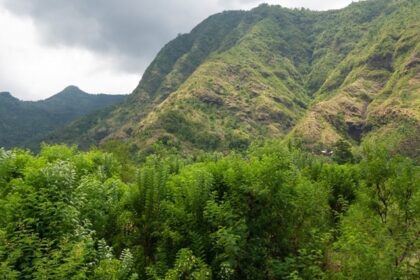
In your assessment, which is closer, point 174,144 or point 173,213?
point 173,213

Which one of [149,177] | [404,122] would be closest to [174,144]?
[404,122]

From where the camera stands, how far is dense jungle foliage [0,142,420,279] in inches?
496

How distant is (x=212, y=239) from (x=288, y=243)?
128 inches

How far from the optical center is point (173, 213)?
56.6 ft

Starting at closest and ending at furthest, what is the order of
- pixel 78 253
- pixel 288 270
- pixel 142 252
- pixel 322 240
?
pixel 78 253, pixel 288 270, pixel 322 240, pixel 142 252

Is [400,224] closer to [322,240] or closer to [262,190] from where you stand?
[322,240]

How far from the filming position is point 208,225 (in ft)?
54.0

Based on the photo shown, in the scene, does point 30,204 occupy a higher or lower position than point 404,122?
higher

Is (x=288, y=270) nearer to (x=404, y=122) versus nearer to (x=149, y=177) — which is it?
(x=149, y=177)

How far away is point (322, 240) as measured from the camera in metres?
→ 16.5

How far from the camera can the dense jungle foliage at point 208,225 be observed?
496 inches

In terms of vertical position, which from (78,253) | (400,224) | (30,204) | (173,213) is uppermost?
(30,204)

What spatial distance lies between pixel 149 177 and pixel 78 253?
7.62 m

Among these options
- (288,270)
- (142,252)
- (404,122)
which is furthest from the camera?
(404,122)
